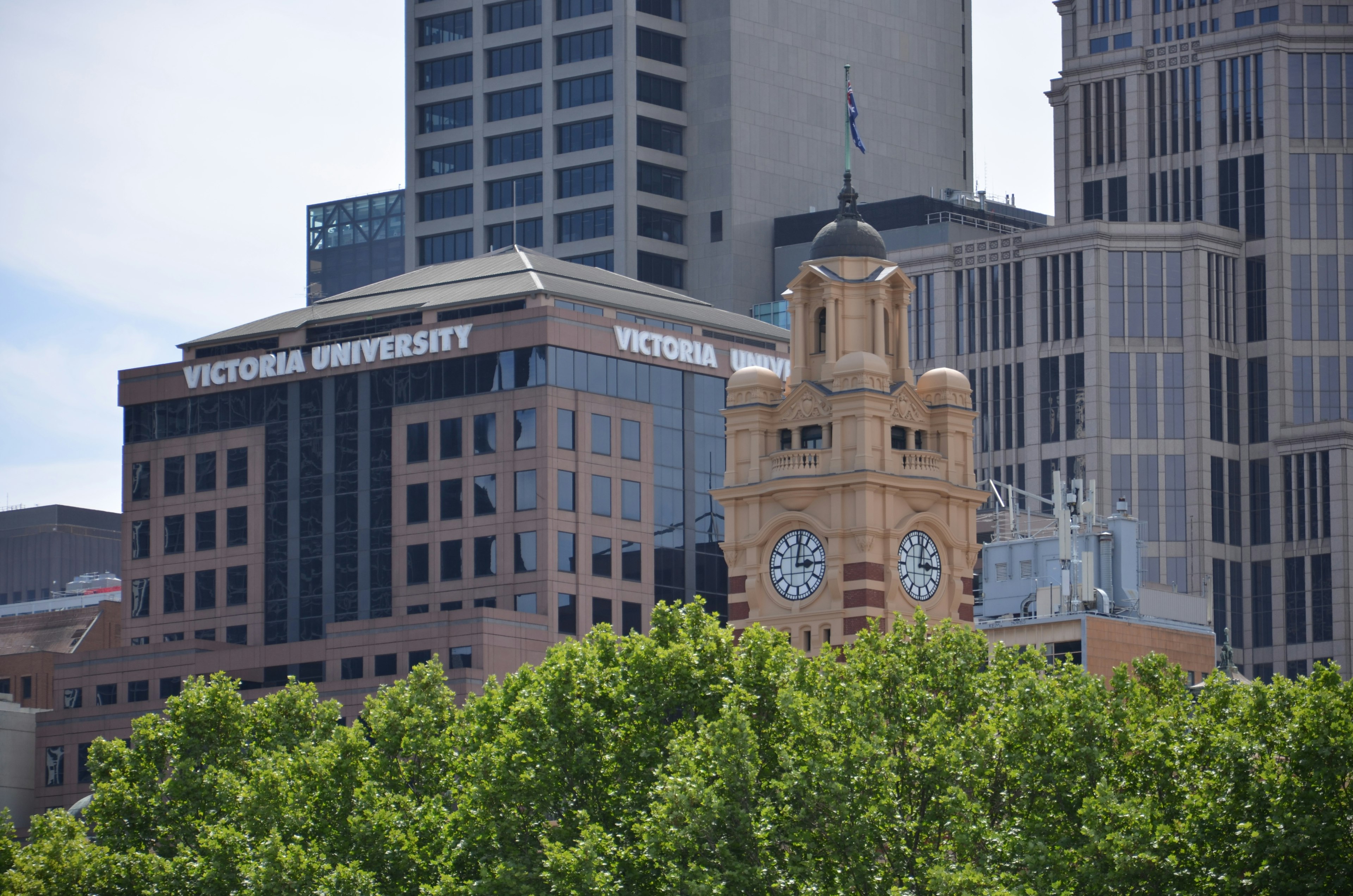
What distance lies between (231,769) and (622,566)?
71114mm

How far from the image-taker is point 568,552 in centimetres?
17762

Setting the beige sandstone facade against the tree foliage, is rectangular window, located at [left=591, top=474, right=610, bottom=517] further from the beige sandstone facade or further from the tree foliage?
the tree foliage

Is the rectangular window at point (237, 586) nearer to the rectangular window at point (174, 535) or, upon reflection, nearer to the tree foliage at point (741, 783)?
the rectangular window at point (174, 535)

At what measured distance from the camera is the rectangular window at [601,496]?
17962cm

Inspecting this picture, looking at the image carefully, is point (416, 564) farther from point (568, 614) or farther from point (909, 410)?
point (909, 410)

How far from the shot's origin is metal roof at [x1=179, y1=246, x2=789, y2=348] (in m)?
186

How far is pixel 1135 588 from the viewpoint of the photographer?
178 meters

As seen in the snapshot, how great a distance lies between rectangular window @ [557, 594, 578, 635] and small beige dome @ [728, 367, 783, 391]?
52.7 m

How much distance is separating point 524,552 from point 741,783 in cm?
9045

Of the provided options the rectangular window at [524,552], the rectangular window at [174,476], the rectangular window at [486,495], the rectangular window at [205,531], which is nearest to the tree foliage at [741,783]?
the rectangular window at [524,552]

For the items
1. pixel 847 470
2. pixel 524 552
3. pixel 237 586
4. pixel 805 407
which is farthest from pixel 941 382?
pixel 237 586

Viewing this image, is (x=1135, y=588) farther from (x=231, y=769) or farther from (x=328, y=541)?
(x=231, y=769)

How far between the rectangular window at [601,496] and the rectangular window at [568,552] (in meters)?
2.61

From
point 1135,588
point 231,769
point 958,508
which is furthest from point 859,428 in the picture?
point 1135,588
